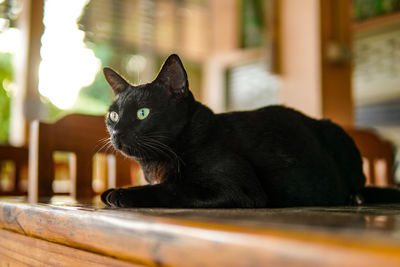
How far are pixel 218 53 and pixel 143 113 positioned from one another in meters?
3.23

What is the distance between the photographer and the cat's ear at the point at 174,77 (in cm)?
80

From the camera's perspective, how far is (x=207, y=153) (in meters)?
0.80

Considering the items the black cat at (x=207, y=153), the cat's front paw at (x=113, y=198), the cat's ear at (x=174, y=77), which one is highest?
the cat's ear at (x=174, y=77)

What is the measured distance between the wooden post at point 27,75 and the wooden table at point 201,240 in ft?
6.34

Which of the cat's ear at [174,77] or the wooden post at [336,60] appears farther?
the wooden post at [336,60]

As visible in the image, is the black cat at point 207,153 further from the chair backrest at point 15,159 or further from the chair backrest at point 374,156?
the chair backrest at point 15,159

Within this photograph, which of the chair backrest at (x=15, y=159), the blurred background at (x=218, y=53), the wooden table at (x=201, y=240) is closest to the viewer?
the wooden table at (x=201, y=240)

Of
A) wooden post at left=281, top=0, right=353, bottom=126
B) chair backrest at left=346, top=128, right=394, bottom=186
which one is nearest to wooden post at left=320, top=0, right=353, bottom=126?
Result: wooden post at left=281, top=0, right=353, bottom=126

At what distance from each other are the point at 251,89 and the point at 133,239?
10.9 feet

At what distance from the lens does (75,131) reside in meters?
1.35

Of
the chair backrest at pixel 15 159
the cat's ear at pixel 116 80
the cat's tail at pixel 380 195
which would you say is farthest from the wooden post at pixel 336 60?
the cat's ear at pixel 116 80

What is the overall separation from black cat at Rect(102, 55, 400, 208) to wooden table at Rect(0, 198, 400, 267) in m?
0.14

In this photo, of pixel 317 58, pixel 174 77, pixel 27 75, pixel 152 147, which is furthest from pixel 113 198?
pixel 317 58

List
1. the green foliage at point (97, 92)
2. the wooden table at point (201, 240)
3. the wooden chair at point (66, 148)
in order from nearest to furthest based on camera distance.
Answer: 1. the wooden table at point (201, 240)
2. the wooden chair at point (66, 148)
3. the green foliage at point (97, 92)
